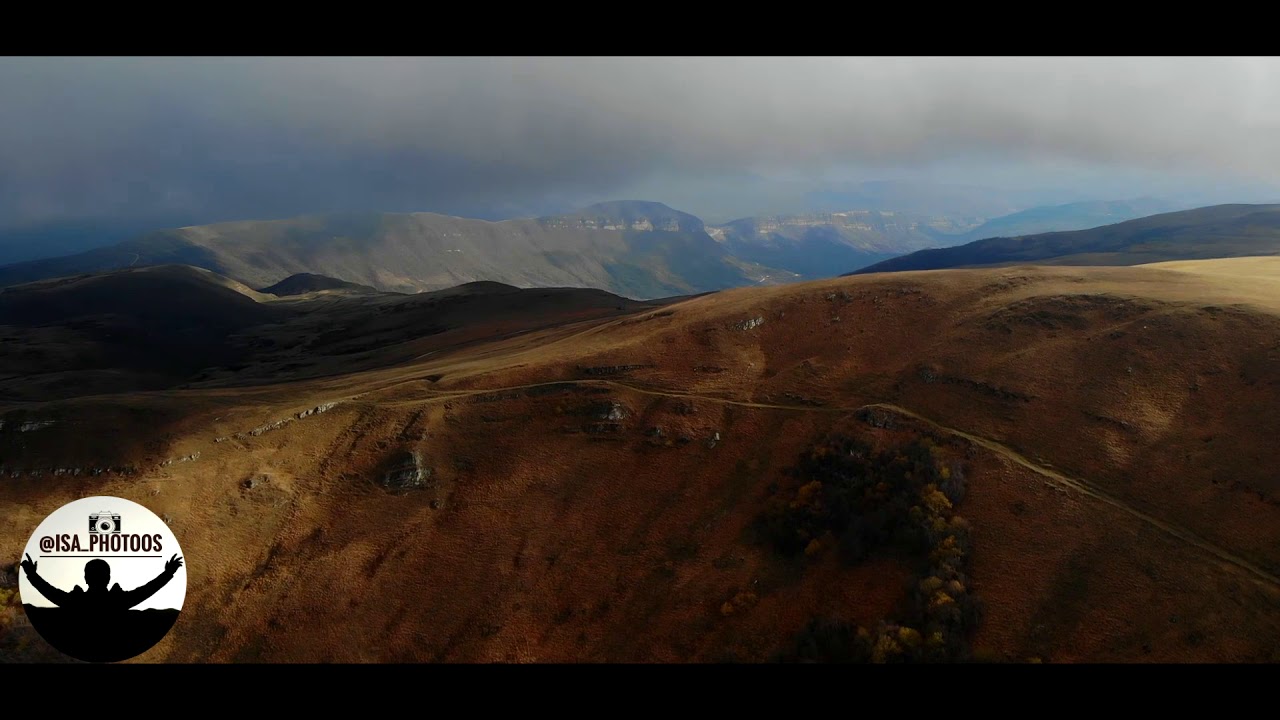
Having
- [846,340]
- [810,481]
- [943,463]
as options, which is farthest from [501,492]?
[846,340]

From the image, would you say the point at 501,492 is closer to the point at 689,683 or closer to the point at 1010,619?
the point at 1010,619

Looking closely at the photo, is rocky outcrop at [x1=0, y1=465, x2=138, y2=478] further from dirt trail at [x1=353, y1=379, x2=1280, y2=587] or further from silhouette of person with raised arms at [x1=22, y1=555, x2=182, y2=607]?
silhouette of person with raised arms at [x1=22, y1=555, x2=182, y2=607]

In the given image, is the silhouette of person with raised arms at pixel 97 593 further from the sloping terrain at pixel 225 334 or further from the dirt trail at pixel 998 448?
the sloping terrain at pixel 225 334

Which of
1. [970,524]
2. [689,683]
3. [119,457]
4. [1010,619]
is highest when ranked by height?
[689,683]

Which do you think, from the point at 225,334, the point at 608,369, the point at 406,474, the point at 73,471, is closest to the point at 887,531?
the point at 608,369

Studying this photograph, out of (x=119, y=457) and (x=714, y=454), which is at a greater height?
(x=119, y=457)

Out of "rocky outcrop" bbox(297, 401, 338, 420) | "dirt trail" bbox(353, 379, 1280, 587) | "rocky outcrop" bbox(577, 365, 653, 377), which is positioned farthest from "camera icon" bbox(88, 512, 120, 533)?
"rocky outcrop" bbox(577, 365, 653, 377)

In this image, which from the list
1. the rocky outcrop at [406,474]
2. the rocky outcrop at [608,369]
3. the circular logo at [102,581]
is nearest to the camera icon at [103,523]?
the circular logo at [102,581]
